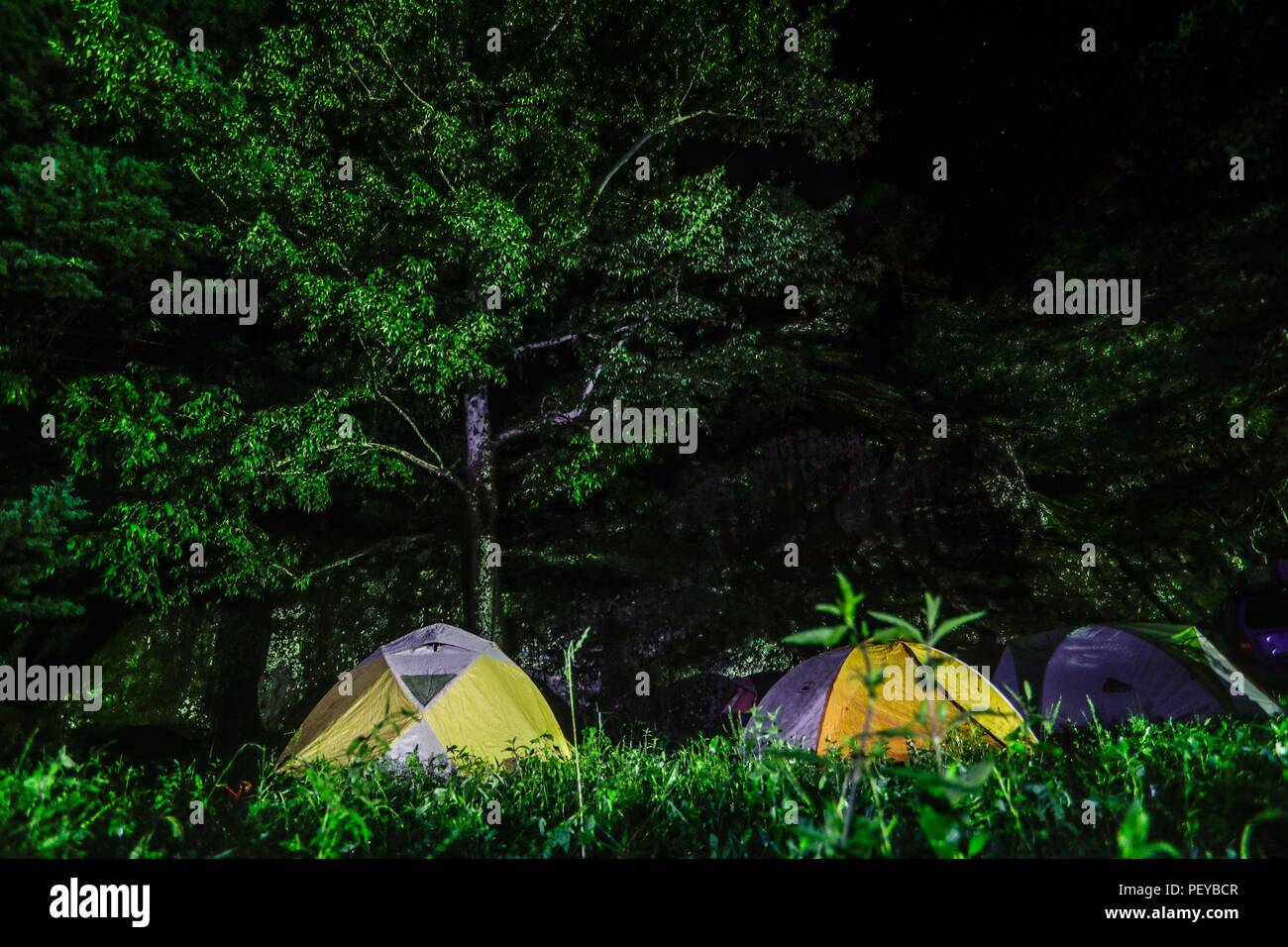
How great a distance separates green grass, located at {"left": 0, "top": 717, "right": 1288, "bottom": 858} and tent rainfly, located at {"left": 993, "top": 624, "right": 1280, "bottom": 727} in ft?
18.0

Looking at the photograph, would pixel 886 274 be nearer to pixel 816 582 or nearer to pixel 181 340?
pixel 816 582

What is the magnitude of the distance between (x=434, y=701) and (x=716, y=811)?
6.54m

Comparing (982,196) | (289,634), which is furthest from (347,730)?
(982,196)

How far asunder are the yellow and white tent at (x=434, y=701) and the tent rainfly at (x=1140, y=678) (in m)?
5.92

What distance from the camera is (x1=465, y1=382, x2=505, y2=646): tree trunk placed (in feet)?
42.4

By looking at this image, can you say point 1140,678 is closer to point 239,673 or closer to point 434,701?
point 434,701

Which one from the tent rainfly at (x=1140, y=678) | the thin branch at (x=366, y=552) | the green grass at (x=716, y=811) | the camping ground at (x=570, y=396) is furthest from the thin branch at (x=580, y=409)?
the green grass at (x=716, y=811)

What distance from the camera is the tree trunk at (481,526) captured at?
1291 centimetres

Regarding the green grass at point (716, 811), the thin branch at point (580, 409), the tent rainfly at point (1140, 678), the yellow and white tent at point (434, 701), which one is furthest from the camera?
the thin branch at point (580, 409)

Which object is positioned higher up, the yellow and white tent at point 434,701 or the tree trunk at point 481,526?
the tree trunk at point 481,526

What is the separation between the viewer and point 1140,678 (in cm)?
955

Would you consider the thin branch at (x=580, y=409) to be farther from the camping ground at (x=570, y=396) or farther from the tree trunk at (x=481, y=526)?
the tree trunk at (x=481, y=526)

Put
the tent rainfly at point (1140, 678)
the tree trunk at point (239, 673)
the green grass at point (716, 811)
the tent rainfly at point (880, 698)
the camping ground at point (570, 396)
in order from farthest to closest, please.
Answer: the tree trunk at point (239, 673)
the camping ground at point (570, 396)
the tent rainfly at point (1140, 678)
the tent rainfly at point (880, 698)
the green grass at point (716, 811)

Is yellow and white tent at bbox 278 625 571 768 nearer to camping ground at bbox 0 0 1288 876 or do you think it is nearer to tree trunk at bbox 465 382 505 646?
camping ground at bbox 0 0 1288 876
